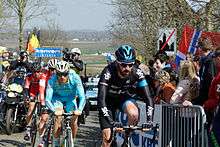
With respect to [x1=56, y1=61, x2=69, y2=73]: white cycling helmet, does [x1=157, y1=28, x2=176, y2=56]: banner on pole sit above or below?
above

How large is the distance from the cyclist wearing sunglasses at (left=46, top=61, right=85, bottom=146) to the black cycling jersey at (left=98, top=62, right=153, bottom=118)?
1352mm

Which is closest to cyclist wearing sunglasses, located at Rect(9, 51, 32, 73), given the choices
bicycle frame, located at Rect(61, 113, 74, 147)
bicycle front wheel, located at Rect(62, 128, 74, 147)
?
bicycle frame, located at Rect(61, 113, 74, 147)

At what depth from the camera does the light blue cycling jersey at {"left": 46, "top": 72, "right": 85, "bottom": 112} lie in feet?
32.0

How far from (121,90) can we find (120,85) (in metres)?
0.08

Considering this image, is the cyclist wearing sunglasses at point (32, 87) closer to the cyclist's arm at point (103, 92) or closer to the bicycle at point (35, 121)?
the bicycle at point (35, 121)

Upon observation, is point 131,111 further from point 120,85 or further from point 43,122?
point 43,122

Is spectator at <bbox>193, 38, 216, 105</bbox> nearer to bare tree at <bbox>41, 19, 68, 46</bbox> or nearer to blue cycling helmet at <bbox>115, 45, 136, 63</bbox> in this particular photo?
blue cycling helmet at <bbox>115, 45, 136, 63</bbox>

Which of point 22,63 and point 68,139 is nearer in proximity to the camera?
point 68,139

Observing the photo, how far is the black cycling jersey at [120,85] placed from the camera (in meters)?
7.68

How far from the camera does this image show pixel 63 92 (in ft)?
32.9

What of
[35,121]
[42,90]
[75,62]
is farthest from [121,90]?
[75,62]

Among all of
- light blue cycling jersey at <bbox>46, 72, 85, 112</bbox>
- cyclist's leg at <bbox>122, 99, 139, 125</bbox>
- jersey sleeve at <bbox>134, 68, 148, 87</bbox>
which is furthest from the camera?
light blue cycling jersey at <bbox>46, 72, 85, 112</bbox>

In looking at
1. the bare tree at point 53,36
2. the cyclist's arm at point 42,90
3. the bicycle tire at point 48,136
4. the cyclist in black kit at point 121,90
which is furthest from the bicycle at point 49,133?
the bare tree at point 53,36

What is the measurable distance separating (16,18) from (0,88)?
77.5ft
